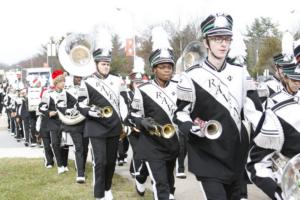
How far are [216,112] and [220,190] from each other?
65cm

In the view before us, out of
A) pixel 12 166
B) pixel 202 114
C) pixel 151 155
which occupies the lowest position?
pixel 12 166

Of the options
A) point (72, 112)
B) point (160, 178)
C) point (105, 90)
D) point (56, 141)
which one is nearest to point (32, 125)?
point (56, 141)

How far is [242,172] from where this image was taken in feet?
15.3

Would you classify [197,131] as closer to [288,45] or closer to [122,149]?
[288,45]

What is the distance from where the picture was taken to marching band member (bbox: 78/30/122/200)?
23.7 ft

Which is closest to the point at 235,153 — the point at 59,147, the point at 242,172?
the point at 242,172

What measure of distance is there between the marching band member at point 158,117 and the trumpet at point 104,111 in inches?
29.9

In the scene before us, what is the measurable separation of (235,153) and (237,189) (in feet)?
1.19

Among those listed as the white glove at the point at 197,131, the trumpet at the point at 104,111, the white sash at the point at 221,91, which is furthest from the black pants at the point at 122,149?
the white glove at the point at 197,131

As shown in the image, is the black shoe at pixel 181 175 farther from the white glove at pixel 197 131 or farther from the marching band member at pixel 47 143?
the white glove at pixel 197 131

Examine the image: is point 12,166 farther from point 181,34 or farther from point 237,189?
point 181,34

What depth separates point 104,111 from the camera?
7262mm

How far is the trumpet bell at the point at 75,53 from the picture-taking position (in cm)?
944

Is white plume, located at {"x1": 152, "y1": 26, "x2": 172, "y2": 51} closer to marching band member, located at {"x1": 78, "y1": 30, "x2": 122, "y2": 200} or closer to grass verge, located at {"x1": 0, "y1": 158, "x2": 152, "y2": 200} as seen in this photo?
marching band member, located at {"x1": 78, "y1": 30, "x2": 122, "y2": 200}
